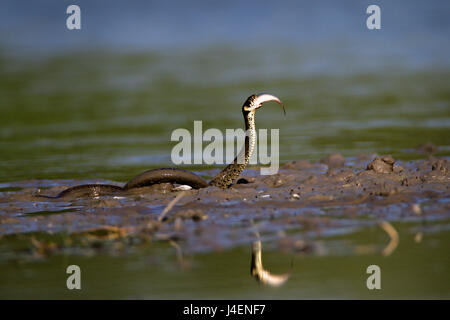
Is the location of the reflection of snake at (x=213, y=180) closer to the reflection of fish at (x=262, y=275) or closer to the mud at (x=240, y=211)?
the mud at (x=240, y=211)

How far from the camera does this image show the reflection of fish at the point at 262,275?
590cm

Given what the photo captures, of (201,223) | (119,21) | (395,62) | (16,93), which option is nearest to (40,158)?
(201,223)


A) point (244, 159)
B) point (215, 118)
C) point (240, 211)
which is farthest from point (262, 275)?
point (215, 118)

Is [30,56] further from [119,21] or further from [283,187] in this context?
[283,187]

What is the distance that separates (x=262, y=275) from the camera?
19.8 feet

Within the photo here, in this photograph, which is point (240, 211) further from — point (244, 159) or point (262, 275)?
point (262, 275)

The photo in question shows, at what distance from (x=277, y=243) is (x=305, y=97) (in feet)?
42.6

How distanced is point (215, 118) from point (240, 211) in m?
8.87

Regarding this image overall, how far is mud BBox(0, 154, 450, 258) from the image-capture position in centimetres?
680

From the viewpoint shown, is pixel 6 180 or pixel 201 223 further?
pixel 6 180

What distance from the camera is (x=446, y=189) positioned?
8.17 metres

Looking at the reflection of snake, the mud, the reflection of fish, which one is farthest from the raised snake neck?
the reflection of fish

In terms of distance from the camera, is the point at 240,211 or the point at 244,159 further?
the point at 244,159

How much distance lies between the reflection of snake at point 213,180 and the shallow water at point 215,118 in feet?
1.47
